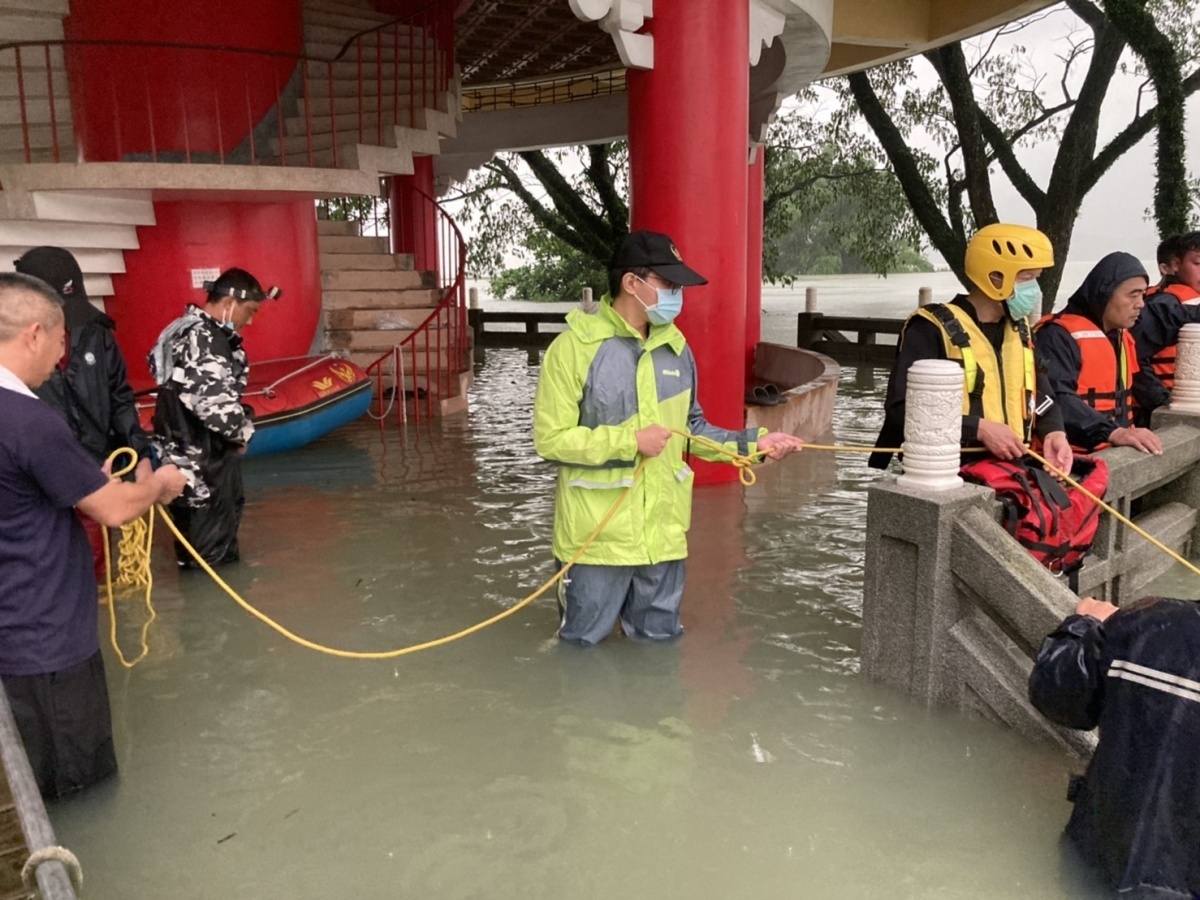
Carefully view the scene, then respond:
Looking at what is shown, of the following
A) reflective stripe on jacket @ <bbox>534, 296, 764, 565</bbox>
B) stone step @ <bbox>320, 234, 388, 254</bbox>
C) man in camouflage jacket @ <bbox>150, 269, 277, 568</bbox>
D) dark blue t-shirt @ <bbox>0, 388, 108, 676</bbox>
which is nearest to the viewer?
dark blue t-shirt @ <bbox>0, 388, 108, 676</bbox>

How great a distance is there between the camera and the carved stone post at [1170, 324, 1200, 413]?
18.1ft

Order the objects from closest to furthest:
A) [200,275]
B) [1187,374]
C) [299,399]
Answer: [1187,374] → [299,399] → [200,275]

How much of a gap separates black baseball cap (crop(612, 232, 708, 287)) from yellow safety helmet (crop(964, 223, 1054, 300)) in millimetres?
1067

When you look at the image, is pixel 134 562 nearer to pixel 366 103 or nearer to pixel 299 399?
pixel 299 399

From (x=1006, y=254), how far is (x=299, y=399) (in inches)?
243

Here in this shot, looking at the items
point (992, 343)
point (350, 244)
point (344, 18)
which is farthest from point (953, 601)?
point (344, 18)

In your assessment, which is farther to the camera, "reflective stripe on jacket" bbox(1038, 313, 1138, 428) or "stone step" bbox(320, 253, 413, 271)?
"stone step" bbox(320, 253, 413, 271)

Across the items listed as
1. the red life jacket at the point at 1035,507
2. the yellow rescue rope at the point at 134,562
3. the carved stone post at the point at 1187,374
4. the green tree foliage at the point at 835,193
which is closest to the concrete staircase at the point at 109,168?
the yellow rescue rope at the point at 134,562

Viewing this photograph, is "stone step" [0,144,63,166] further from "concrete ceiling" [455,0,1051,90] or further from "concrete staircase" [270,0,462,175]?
"concrete ceiling" [455,0,1051,90]

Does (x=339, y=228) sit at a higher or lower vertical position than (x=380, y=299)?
higher

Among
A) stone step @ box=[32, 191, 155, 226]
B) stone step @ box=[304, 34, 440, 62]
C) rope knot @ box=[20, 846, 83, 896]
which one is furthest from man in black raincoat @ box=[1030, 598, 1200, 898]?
stone step @ box=[304, 34, 440, 62]

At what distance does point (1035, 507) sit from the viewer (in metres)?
3.89

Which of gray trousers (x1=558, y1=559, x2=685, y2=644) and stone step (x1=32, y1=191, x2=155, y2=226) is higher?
stone step (x1=32, y1=191, x2=155, y2=226)

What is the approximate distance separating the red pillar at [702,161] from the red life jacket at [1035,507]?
341cm
